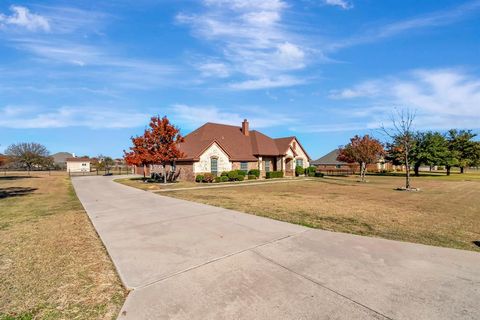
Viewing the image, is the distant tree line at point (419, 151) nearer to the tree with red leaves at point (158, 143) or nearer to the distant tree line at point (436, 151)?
the distant tree line at point (436, 151)

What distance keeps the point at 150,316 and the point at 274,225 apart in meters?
5.17

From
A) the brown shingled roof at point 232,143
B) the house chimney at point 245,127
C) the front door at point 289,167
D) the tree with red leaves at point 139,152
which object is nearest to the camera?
the tree with red leaves at point 139,152

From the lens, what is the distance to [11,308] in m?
3.59

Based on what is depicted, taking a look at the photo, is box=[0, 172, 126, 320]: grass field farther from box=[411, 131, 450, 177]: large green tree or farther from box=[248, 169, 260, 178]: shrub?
box=[411, 131, 450, 177]: large green tree

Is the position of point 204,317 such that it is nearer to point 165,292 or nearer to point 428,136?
point 165,292

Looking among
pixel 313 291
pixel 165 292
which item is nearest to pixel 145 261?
pixel 165 292

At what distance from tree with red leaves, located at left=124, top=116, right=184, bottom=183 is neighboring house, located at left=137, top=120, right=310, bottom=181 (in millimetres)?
2071

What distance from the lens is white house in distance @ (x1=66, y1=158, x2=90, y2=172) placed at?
249 ft

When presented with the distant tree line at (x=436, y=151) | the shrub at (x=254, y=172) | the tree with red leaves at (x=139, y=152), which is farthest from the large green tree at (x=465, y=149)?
the tree with red leaves at (x=139, y=152)

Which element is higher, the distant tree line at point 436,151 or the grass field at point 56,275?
the distant tree line at point 436,151

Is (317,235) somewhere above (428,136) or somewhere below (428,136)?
below

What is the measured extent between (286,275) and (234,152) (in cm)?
2619

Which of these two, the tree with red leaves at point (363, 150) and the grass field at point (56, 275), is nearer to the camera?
the grass field at point (56, 275)

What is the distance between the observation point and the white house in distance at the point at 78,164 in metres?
76.0
